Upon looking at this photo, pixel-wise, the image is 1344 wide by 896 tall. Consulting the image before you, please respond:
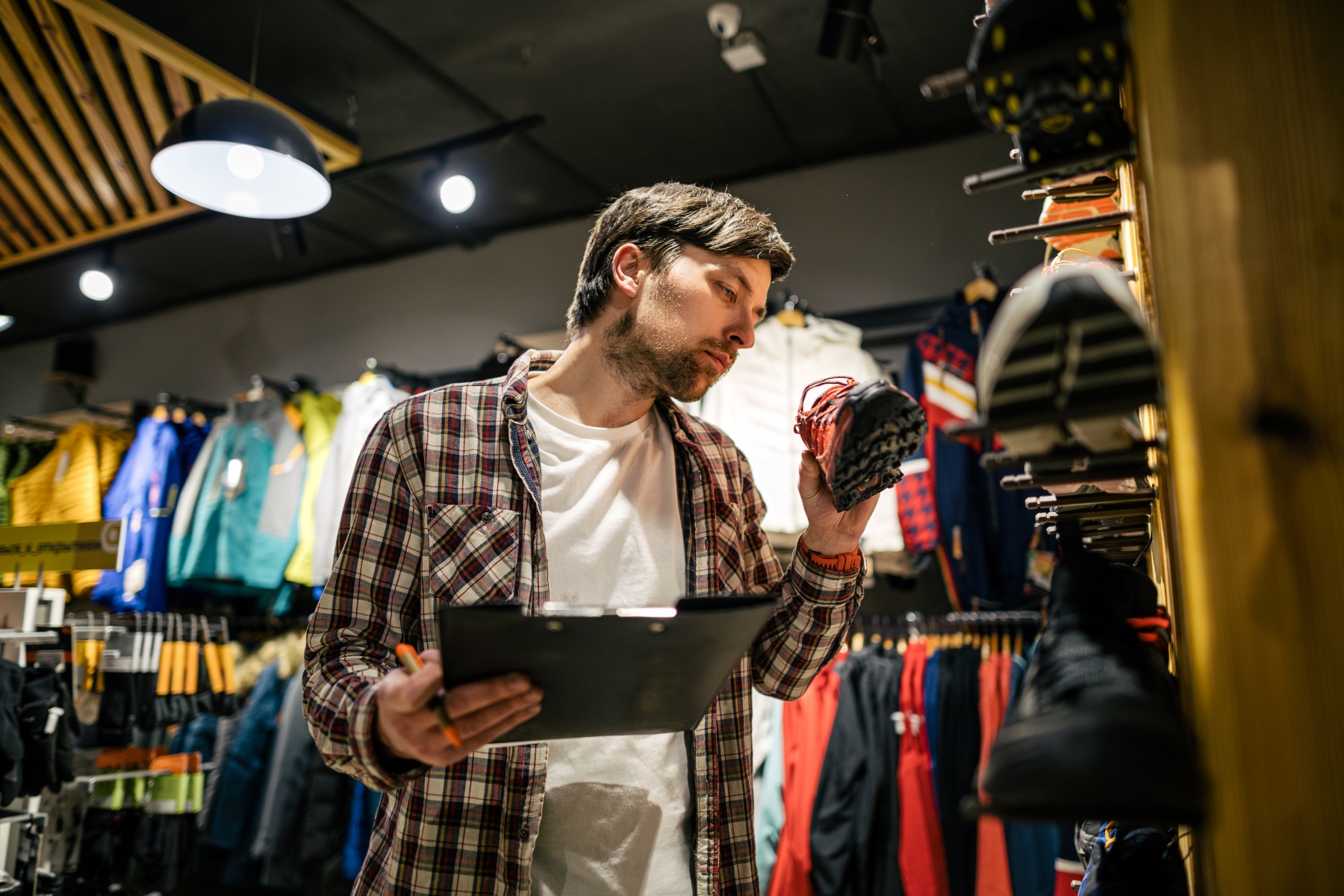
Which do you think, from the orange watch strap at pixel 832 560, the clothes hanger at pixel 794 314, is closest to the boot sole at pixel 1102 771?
the orange watch strap at pixel 832 560

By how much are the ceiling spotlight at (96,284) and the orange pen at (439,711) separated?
4.54 m

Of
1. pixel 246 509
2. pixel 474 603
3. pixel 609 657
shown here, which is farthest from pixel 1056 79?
pixel 246 509

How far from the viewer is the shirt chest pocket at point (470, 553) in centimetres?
130

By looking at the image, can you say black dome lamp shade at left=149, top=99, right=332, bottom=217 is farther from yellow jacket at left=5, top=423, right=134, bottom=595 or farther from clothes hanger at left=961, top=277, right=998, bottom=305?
yellow jacket at left=5, top=423, right=134, bottom=595

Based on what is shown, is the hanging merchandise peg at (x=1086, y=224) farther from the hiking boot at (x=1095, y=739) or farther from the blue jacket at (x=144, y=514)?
the blue jacket at (x=144, y=514)

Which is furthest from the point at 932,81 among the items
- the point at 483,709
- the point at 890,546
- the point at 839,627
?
the point at 890,546

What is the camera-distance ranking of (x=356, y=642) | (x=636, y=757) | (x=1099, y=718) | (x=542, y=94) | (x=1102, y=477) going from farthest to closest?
1. (x=542, y=94)
2. (x=636, y=757)
3. (x=356, y=642)
4. (x=1102, y=477)
5. (x=1099, y=718)

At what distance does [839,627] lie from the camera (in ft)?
4.58

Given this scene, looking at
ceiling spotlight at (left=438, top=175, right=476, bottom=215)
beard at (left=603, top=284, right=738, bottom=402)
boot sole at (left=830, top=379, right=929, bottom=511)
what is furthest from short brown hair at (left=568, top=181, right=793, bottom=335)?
ceiling spotlight at (left=438, top=175, right=476, bottom=215)

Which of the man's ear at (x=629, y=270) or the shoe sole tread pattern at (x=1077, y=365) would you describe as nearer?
the shoe sole tread pattern at (x=1077, y=365)

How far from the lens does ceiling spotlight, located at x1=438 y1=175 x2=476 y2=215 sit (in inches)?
137

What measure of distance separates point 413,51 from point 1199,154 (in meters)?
3.08

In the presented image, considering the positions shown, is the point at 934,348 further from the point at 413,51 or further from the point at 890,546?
the point at 413,51

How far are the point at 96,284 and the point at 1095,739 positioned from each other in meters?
5.17
